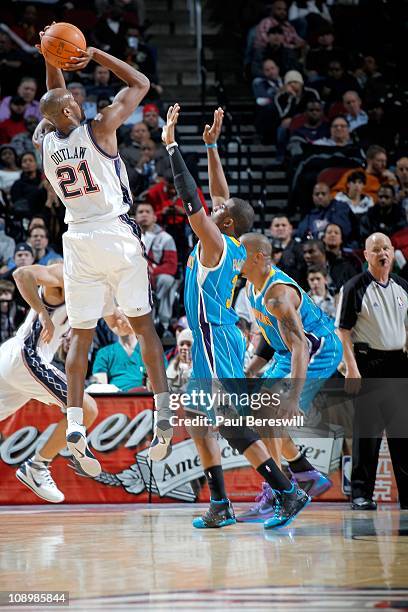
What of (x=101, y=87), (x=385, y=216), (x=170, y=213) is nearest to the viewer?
(x=385, y=216)

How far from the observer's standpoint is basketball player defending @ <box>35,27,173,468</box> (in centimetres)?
605

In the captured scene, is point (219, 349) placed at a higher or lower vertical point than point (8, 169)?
lower

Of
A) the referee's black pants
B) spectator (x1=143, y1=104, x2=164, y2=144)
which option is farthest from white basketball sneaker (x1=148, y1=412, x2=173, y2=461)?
spectator (x1=143, y1=104, x2=164, y2=144)

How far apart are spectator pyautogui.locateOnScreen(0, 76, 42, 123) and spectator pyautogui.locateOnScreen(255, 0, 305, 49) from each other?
3.71 meters

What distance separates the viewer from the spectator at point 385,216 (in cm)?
1129

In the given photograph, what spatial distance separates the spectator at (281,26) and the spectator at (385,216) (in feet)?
14.6

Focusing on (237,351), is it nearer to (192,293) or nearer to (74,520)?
(192,293)

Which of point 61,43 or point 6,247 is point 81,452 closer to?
point 61,43

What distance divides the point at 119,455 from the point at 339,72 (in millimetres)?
7897

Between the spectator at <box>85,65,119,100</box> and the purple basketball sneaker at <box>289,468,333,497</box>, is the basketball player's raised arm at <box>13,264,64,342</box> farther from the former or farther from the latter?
the spectator at <box>85,65,119,100</box>

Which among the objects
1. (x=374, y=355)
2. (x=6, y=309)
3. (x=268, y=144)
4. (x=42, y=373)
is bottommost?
A: (x=6, y=309)

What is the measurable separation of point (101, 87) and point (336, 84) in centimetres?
340

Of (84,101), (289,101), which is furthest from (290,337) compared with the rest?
(289,101)

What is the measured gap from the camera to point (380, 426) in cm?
783
